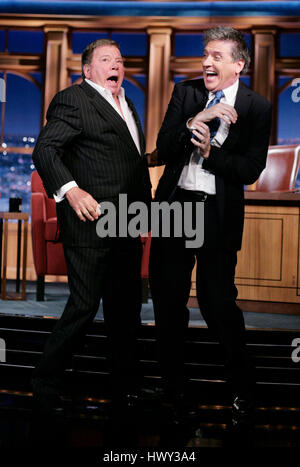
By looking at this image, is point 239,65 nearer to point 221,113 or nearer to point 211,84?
point 211,84

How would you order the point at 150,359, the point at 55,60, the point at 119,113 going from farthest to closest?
the point at 55,60 → the point at 150,359 → the point at 119,113

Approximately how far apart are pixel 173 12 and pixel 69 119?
189 inches

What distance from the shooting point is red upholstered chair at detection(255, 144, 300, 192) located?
4609 mm

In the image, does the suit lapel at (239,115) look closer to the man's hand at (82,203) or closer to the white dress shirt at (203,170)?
the white dress shirt at (203,170)

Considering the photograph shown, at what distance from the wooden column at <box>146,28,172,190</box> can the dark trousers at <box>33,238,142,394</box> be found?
4334 millimetres

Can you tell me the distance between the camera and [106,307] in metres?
2.31

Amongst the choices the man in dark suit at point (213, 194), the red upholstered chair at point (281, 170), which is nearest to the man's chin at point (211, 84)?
the man in dark suit at point (213, 194)

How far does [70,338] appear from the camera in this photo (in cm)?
211

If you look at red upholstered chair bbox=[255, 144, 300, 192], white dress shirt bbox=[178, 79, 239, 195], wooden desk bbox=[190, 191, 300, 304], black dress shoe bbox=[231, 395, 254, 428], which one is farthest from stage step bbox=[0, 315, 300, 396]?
red upholstered chair bbox=[255, 144, 300, 192]

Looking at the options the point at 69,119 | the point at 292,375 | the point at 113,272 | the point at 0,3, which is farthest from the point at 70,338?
the point at 0,3

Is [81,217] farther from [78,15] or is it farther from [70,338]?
[78,15]

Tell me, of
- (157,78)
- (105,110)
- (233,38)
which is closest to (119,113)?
(105,110)

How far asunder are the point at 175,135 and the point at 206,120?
0.51 ft

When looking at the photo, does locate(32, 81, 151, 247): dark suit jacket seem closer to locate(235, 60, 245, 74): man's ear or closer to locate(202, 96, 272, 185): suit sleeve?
locate(202, 96, 272, 185): suit sleeve
